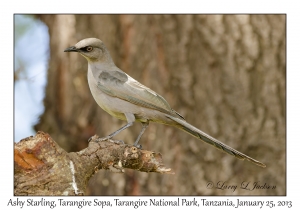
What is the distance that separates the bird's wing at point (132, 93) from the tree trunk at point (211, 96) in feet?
9.91

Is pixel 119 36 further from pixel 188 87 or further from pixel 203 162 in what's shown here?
pixel 203 162

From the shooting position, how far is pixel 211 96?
10016 millimetres

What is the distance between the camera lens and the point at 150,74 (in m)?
10.2

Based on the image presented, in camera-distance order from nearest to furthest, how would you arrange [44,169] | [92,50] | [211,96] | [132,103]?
1. [44,169]
2. [132,103]
3. [92,50]
4. [211,96]

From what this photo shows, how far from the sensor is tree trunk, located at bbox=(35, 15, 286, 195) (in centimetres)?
984

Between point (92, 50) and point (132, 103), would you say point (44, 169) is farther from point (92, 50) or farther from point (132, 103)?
point (92, 50)

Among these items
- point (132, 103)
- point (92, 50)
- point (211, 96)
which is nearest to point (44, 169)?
point (132, 103)

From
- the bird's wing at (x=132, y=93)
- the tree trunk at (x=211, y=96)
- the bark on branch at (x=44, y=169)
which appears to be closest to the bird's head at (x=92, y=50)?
the bird's wing at (x=132, y=93)

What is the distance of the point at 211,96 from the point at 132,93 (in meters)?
3.41

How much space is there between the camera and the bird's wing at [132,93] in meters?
7.02

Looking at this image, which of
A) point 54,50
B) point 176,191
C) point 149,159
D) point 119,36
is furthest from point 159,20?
point 149,159

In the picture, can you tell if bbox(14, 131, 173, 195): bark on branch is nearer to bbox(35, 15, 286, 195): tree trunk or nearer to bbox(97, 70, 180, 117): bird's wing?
bbox(97, 70, 180, 117): bird's wing

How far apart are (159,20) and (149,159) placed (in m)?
4.87

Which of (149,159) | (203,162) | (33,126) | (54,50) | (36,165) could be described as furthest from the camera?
(54,50)
